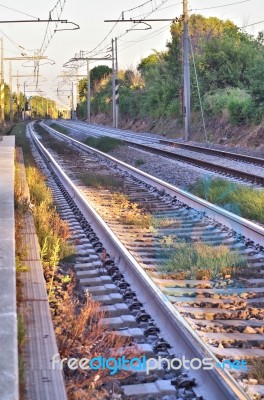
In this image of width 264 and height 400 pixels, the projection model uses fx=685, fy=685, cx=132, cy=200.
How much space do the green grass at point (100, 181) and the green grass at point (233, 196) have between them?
2004 mm

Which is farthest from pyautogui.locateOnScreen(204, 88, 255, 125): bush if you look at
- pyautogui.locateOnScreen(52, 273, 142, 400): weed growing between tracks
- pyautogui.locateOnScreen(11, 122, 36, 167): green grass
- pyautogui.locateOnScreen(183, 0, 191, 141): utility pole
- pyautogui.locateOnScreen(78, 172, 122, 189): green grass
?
pyautogui.locateOnScreen(52, 273, 142, 400): weed growing between tracks

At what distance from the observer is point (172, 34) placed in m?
56.5

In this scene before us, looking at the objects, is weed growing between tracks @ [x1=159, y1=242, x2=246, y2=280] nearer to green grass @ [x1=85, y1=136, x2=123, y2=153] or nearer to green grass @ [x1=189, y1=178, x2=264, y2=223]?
green grass @ [x1=189, y1=178, x2=264, y2=223]

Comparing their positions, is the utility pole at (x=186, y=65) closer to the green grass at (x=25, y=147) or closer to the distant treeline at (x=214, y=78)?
the distant treeline at (x=214, y=78)

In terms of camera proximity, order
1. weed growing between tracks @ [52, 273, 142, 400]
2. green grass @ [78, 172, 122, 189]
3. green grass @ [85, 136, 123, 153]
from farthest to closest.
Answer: green grass @ [85, 136, 123, 153] → green grass @ [78, 172, 122, 189] → weed growing between tracks @ [52, 273, 142, 400]

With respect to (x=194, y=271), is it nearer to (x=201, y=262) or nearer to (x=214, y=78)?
(x=201, y=262)

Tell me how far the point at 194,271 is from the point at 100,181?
31.0 ft

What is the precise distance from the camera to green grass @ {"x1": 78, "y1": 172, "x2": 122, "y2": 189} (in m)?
15.8

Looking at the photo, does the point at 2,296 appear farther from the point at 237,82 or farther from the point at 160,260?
the point at 237,82

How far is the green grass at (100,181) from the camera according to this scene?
52.0 feet

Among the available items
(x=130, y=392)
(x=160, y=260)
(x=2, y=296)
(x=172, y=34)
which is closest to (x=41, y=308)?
(x=2, y=296)

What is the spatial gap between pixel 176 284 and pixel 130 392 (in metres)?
2.56

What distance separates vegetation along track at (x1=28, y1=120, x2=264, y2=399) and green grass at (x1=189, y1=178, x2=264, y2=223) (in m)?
0.60

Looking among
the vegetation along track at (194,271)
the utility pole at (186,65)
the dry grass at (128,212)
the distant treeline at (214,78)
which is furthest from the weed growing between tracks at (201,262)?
the utility pole at (186,65)
